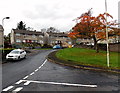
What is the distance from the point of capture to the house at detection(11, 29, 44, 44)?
5826 cm

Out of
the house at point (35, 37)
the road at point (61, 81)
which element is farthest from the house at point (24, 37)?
the road at point (61, 81)

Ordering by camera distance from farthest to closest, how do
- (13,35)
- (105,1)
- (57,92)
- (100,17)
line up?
1. (13,35)
2. (100,17)
3. (105,1)
4. (57,92)

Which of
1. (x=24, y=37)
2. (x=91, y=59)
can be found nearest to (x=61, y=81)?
(x=91, y=59)

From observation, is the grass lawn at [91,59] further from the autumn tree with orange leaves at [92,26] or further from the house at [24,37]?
the house at [24,37]

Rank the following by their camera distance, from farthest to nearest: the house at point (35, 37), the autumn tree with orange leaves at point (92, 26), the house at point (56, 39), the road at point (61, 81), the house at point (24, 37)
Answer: the house at point (56, 39) → the house at point (35, 37) → the house at point (24, 37) → the autumn tree with orange leaves at point (92, 26) → the road at point (61, 81)

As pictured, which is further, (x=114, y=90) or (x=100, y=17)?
(x=100, y=17)

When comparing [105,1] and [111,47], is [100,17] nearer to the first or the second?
[105,1]

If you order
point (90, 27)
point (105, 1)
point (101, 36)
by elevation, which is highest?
point (105, 1)

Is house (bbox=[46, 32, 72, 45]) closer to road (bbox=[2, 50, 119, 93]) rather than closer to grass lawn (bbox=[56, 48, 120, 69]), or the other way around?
grass lawn (bbox=[56, 48, 120, 69])

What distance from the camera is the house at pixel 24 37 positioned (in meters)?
58.3

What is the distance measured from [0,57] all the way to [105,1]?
1522 cm

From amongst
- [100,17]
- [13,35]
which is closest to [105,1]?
[100,17]

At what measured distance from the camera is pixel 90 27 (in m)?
21.4

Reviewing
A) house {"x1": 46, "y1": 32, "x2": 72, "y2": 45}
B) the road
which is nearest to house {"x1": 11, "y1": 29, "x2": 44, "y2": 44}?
house {"x1": 46, "y1": 32, "x2": 72, "y2": 45}
